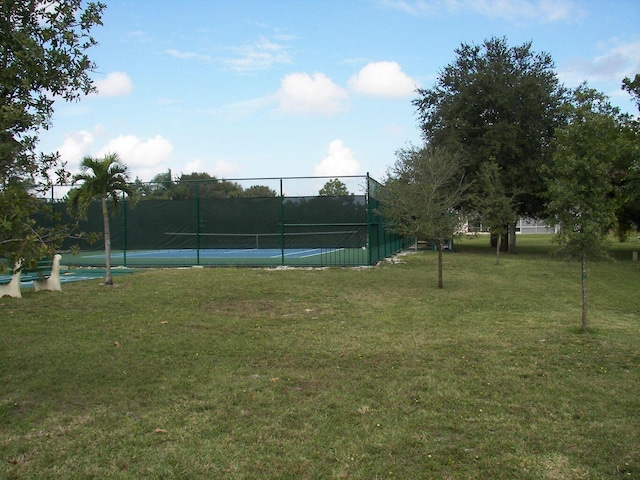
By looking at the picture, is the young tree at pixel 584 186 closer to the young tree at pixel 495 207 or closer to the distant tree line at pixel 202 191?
the distant tree line at pixel 202 191

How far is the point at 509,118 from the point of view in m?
26.0

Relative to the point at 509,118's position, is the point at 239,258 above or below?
below

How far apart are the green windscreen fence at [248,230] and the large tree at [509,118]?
8.87 meters

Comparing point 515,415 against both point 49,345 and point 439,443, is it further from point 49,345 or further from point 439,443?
point 49,345

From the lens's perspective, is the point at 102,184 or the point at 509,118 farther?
the point at 509,118

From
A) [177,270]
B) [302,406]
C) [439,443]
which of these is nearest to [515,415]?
[439,443]

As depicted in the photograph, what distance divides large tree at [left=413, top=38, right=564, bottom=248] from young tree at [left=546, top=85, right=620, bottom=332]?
17.6m

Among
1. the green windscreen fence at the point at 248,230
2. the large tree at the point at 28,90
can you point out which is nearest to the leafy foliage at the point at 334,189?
the green windscreen fence at the point at 248,230

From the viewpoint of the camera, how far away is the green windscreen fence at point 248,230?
17.0m

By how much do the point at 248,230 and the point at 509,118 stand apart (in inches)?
611

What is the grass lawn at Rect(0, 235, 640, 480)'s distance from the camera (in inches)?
133

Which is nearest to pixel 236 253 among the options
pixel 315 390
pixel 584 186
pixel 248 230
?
pixel 248 230

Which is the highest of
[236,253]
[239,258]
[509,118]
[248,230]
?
[509,118]

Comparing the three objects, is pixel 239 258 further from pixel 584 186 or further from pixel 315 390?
pixel 315 390
